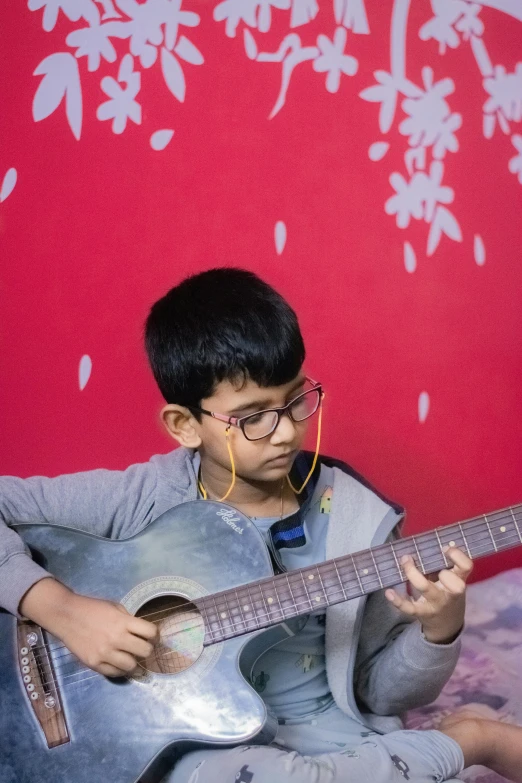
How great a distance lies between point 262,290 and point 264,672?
1.85ft

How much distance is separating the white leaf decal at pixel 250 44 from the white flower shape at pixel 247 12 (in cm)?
2

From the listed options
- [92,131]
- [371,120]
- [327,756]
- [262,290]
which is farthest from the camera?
[371,120]

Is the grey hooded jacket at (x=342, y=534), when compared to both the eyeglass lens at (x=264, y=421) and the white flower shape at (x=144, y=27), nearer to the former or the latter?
the eyeglass lens at (x=264, y=421)

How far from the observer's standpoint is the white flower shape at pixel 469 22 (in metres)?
1.97

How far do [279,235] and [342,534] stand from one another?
2.77 ft

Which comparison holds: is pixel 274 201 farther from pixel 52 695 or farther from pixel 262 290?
pixel 52 695

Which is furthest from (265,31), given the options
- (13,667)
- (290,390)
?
(13,667)

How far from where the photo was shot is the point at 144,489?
1.33 meters

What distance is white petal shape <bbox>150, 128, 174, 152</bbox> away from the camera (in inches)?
72.0

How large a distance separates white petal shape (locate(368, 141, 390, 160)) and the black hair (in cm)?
77

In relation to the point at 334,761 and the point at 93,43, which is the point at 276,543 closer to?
the point at 334,761

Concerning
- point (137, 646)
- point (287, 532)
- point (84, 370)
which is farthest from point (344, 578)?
point (84, 370)

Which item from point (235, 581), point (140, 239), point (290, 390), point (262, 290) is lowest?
point (235, 581)

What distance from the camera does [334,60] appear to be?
1.90m
